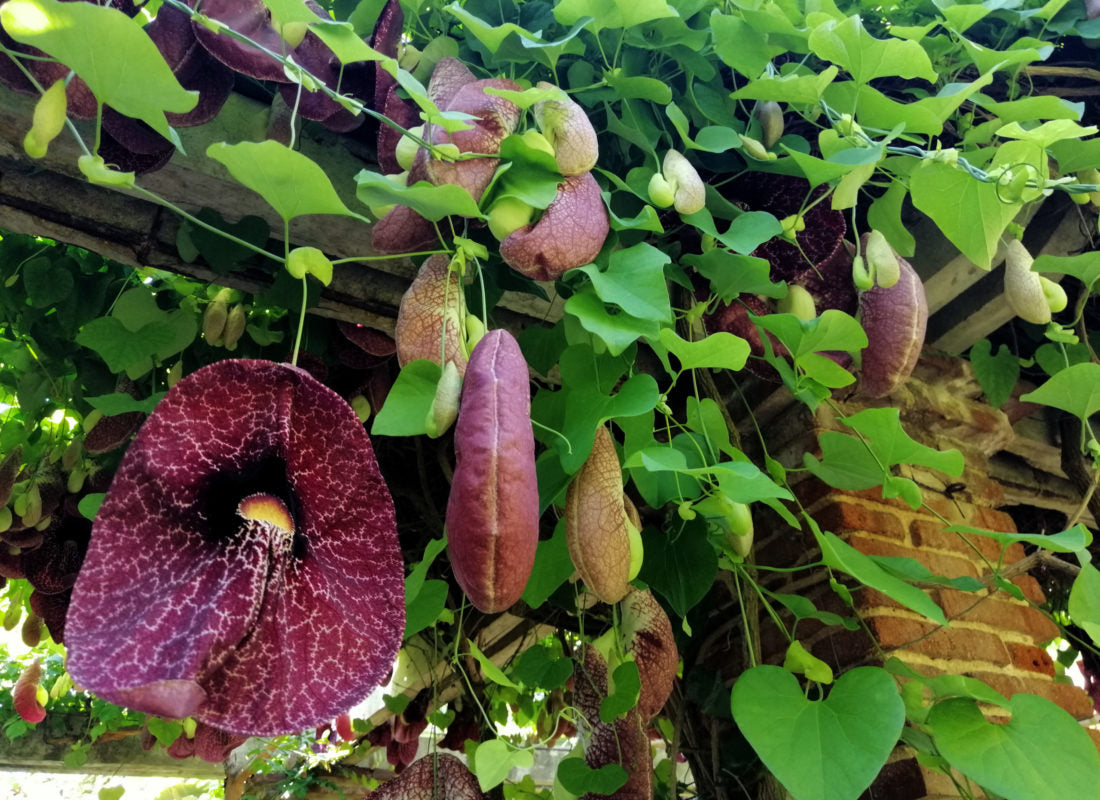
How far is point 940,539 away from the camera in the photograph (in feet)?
4.37

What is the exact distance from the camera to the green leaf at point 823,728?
661 millimetres

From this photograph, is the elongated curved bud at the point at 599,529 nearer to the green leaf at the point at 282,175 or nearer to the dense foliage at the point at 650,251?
the dense foliage at the point at 650,251

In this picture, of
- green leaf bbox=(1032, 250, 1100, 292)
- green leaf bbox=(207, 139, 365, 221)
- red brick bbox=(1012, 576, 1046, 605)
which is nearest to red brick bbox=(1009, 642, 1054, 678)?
red brick bbox=(1012, 576, 1046, 605)

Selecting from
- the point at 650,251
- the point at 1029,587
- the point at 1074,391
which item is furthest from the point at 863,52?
the point at 1029,587

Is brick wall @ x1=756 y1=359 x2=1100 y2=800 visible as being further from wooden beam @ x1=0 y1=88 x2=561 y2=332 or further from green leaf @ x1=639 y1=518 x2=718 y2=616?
wooden beam @ x1=0 y1=88 x2=561 y2=332

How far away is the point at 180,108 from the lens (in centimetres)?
55

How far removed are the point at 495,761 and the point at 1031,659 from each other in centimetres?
97

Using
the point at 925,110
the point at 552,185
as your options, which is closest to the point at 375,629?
the point at 552,185

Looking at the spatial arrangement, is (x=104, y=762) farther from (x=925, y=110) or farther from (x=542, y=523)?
(x=925, y=110)

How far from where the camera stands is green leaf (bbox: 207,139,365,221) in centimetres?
54

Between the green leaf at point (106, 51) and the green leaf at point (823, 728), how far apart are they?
67 cm

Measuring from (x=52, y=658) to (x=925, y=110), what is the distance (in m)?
3.69

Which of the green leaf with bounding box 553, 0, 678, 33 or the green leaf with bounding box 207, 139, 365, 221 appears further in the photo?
the green leaf with bounding box 553, 0, 678, 33

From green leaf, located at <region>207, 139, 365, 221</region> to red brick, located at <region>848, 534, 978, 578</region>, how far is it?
0.97 meters
